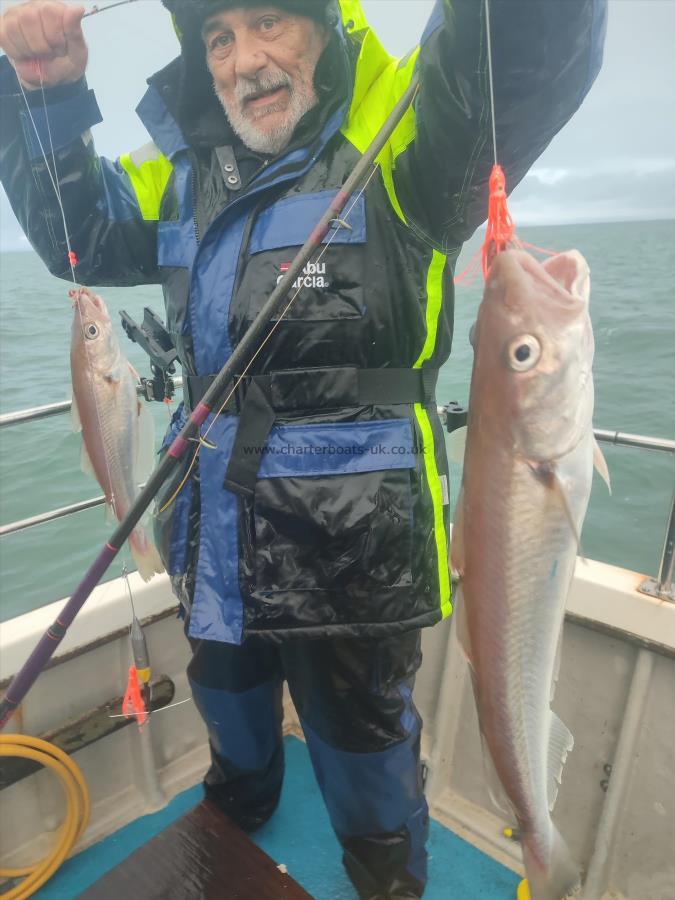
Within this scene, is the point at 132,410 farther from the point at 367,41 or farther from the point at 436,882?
the point at 436,882

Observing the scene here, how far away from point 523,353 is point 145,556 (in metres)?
1.61

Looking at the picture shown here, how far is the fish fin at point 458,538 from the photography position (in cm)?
131

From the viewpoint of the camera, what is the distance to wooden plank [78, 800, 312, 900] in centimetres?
217

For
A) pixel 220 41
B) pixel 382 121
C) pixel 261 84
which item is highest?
pixel 220 41

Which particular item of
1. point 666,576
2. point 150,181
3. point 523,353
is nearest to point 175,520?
point 150,181

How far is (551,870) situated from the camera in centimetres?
145

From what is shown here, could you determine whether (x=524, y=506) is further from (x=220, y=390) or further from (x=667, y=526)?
(x=667, y=526)

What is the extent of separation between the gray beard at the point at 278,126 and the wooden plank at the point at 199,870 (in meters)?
2.31

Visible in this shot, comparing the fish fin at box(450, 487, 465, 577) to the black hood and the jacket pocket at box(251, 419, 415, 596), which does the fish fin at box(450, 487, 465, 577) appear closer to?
the jacket pocket at box(251, 419, 415, 596)

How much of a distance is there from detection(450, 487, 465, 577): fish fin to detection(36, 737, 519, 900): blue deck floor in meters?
1.83

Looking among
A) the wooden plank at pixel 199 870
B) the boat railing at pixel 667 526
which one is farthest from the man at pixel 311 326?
the boat railing at pixel 667 526

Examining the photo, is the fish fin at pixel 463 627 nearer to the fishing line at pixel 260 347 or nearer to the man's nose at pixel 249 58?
the fishing line at pixel 260 347

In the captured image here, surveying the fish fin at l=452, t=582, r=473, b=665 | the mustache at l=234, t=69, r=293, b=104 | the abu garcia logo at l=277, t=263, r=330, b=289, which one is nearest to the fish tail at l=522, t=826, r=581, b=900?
the fish fin at l=452, t=582, r=473, b=665

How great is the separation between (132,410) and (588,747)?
208 centimetres
